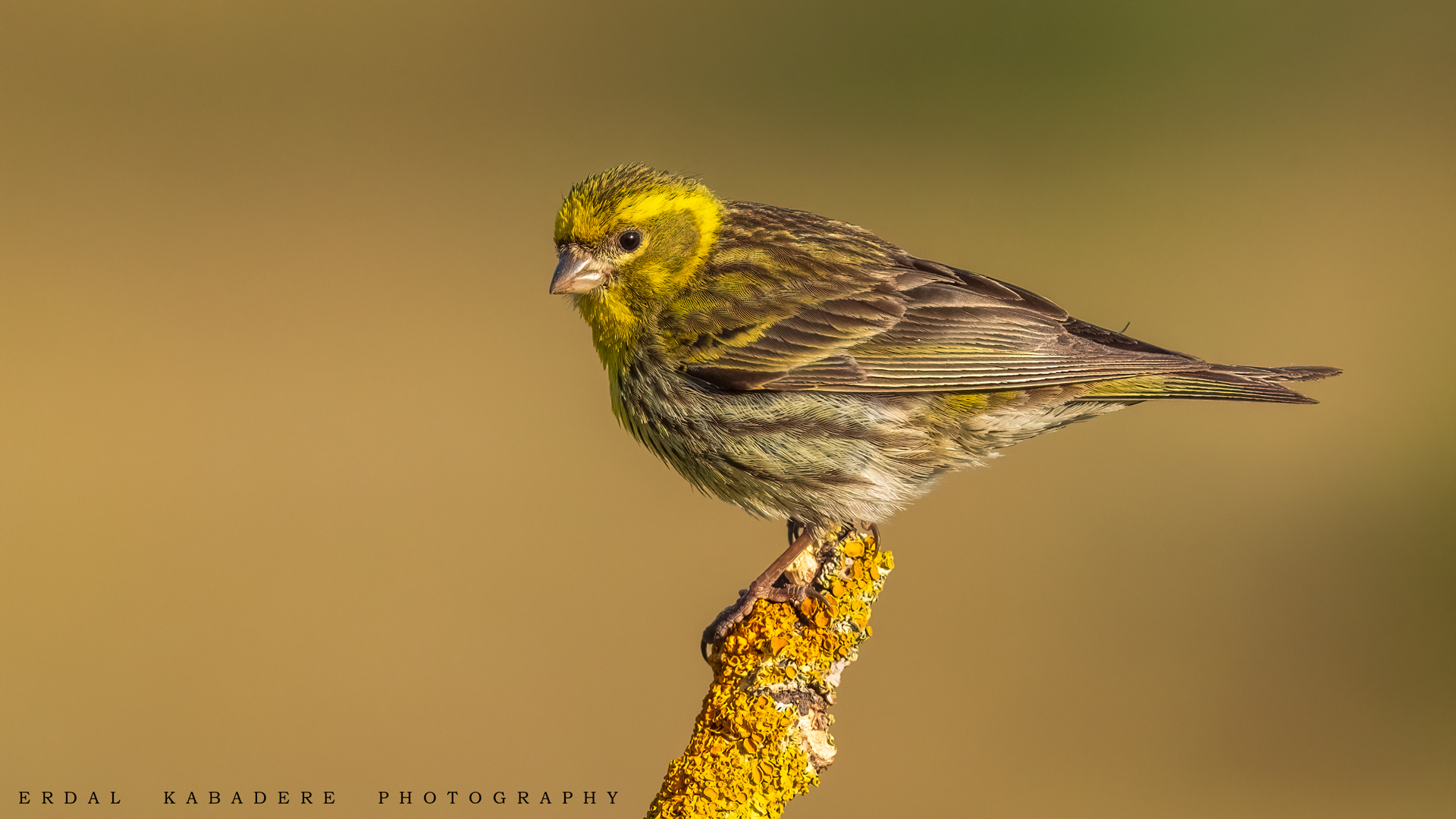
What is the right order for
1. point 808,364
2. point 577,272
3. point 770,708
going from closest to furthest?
point 770,708 < point 808,364 < point 577,272

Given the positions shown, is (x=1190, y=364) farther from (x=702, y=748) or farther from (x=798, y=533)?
(x=702, y=748)

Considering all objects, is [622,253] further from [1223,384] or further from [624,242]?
[1223,384]

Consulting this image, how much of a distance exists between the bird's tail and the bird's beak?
1884mm

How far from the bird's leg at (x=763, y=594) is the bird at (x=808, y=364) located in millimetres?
15

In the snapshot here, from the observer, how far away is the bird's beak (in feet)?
14.7

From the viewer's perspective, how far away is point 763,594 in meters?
3.95

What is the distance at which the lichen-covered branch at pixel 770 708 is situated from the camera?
3.41 metres

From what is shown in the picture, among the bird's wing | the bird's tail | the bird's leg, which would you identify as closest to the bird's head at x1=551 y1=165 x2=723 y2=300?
the bird's wing

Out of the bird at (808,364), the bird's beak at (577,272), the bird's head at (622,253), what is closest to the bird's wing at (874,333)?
the bird at (808,364)

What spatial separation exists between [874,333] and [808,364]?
0.29m

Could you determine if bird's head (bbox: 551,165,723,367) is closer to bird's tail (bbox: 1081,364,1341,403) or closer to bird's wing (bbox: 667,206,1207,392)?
bird's wing (bbox: 667,206,1207,392)

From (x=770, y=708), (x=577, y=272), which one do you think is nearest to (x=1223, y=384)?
(x=770, y=708)

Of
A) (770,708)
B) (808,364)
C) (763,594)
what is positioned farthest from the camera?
(808,364)

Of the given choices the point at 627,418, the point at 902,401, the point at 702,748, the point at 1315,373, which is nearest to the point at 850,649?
the point at 702,748
